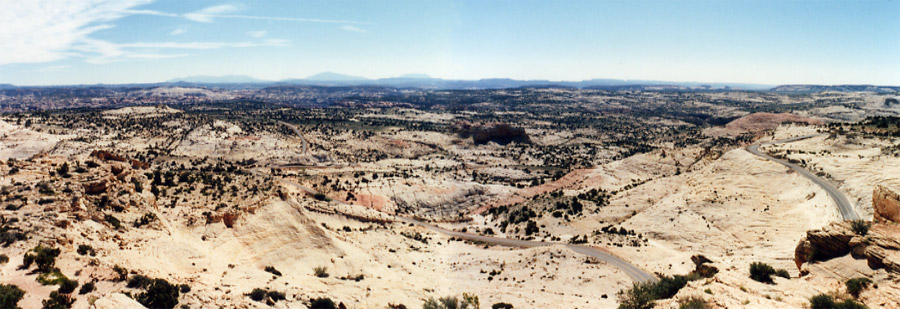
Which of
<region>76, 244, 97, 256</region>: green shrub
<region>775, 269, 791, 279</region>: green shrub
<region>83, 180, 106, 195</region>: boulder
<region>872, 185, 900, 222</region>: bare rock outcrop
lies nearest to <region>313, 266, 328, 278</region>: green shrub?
<region>76, 244, 97, 256</region>: green shrub

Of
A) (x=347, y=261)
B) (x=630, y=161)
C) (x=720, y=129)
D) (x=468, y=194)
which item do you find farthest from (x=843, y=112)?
(x=347, y=261)

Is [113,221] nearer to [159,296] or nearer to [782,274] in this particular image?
[159,296]

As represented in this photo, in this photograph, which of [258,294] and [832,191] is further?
[832,191]

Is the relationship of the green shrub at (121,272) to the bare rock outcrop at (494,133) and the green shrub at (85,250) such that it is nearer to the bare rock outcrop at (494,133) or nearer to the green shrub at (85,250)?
the green shrub at (85,250)

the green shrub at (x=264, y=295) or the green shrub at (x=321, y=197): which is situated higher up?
the green shrub at (x=264, y=295)

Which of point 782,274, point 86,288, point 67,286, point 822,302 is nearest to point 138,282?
point 86,288

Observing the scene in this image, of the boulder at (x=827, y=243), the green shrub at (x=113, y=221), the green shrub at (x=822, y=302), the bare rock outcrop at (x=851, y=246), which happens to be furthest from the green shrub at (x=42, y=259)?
the boulder at (x=827, y=243)
